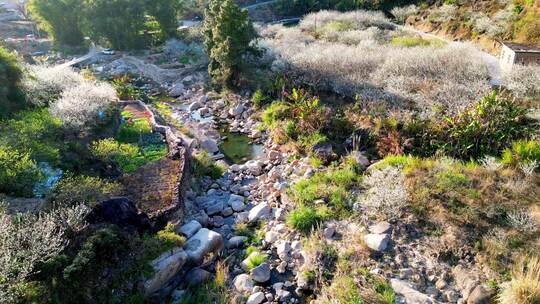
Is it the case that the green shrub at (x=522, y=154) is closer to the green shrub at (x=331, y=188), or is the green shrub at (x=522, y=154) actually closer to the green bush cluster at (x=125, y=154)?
the green shrub at (x=331, y=188)

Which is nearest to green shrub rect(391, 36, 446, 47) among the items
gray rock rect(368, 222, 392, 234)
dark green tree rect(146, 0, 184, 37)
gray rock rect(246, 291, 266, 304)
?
gray rock rect(368, 222, 392, 234)

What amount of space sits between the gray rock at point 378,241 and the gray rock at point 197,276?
159 inches

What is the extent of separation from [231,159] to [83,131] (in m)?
5.92

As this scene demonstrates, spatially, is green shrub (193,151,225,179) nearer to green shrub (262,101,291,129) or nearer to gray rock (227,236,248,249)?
gray rock (227,236,248,249)

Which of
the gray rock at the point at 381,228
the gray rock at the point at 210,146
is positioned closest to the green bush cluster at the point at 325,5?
the gray rock at the point at 210,146

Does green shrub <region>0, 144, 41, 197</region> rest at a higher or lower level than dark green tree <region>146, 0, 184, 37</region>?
lower

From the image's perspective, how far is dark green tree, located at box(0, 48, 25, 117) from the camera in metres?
13.5

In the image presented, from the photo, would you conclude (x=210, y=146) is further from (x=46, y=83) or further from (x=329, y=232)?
(x=329, y=232)

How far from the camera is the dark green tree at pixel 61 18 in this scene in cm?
3000

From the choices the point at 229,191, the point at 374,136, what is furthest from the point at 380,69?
the point at 229,191

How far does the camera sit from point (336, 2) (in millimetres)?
40281

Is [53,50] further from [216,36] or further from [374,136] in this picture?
[374,136]

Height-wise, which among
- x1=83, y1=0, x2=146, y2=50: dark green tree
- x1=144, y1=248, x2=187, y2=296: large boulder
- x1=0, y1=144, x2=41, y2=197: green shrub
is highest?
x1=83, y1=0, x2=146, y2=50: dark green tree

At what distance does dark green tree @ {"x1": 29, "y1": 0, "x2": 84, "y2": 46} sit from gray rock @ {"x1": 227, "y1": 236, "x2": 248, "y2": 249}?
28.3 metres
